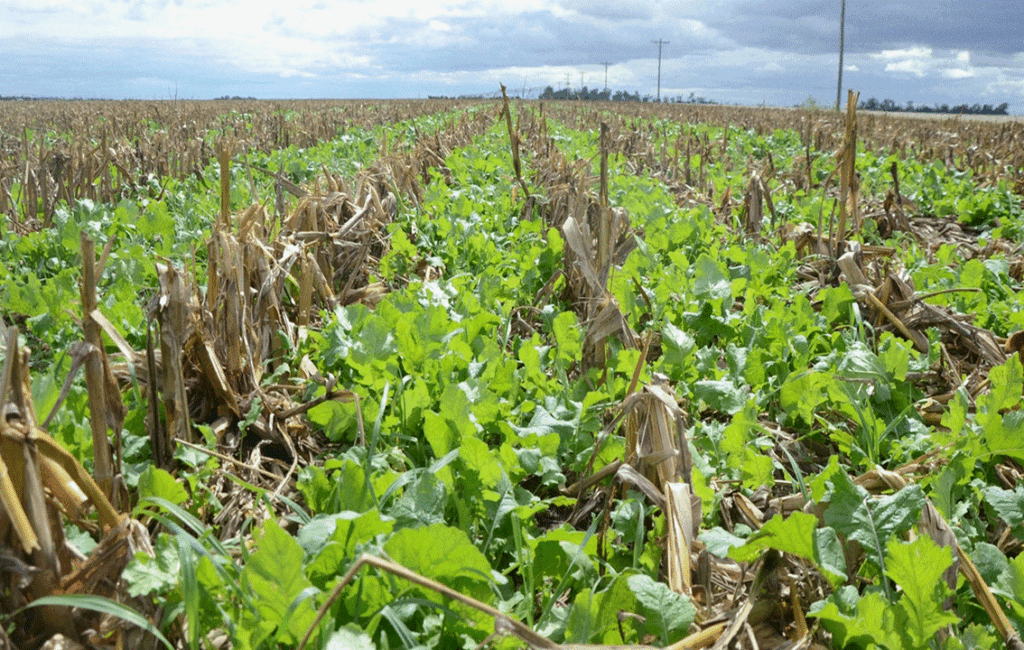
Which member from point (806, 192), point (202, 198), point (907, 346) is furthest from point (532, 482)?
point (806, 192)

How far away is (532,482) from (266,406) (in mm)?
1022

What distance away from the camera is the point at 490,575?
4.99ft

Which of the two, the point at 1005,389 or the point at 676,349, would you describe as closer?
the point at 1005,389

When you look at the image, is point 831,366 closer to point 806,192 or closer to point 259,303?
point 259,303

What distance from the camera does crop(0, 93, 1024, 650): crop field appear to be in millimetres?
1485

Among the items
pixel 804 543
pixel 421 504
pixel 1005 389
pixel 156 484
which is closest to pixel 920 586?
pixel 804 543

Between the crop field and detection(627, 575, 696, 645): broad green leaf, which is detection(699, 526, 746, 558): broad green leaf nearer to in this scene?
the crop field

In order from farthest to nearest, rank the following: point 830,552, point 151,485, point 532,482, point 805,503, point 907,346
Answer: point 907,346, point 532,482, point 805,503, point 151,485, point 830,552

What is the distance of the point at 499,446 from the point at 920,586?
1260 millimetres

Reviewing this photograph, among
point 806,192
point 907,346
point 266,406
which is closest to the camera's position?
point 266,406

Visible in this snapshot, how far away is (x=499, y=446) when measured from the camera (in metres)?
2.38

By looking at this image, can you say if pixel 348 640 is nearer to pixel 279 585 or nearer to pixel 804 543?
pixel 279 585

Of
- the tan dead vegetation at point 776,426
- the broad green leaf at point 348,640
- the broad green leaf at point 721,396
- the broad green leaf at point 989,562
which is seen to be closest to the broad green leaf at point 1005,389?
the tan dead vegetation at point 776,426

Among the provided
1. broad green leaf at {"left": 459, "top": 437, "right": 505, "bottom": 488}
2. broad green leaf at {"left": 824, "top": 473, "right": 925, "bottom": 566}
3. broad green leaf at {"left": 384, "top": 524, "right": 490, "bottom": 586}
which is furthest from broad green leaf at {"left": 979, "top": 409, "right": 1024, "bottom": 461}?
broad green leaf at {"left": 384, "top": 524, "right": 490, "bottom": 586}
